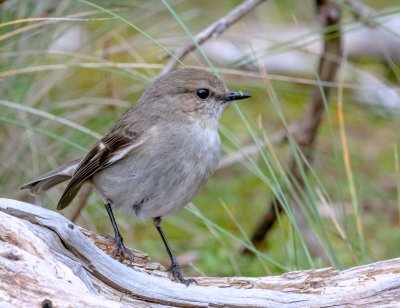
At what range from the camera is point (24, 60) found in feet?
17.0

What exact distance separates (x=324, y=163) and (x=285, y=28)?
2.02 metres

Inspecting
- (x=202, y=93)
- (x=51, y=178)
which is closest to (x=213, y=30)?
(x=202, y=93)

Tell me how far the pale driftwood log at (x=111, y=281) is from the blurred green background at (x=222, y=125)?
442 mm

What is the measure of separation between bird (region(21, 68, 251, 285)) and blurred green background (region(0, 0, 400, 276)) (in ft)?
0.51

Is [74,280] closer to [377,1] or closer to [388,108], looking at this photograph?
[388,108]

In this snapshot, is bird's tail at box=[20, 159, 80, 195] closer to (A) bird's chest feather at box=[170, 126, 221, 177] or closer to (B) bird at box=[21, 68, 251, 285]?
(B) bird at box=[21, 68, 251, 285]

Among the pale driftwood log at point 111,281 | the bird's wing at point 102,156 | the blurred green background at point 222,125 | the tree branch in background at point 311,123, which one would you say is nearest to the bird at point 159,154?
the bird's wing at point 102,156

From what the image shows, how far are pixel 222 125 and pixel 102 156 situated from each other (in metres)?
1.26

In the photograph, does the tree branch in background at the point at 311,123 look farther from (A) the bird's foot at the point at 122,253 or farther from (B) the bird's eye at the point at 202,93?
(A) the bird's foot at the point at 122,253

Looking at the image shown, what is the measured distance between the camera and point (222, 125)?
5.59 meters

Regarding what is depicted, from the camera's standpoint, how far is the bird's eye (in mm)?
4559

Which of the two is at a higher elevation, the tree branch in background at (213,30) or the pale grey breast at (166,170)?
the tree branch in background at (213,30)

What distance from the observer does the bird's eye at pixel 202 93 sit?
4559mm

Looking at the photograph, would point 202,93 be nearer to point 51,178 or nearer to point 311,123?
point 51,178
